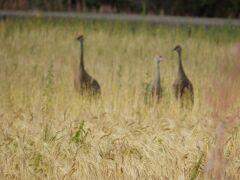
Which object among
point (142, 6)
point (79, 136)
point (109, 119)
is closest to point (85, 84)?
point (109, 119)

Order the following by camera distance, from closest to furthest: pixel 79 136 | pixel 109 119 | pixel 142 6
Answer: pixel 79 136 → pixel 109 119 → pixel 142 6

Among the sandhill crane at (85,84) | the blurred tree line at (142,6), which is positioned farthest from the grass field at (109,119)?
the blurred tree line at (142,6)

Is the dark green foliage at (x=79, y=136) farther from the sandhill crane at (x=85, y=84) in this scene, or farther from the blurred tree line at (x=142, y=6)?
the blurred tree line at (x=142, y=6)

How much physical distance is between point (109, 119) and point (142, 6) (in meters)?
16.0

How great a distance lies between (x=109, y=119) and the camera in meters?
6.77

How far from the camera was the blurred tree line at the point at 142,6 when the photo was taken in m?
21.4

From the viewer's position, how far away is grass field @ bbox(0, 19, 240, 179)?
5246 millimetres

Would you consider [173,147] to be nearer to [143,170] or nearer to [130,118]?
[143,170]

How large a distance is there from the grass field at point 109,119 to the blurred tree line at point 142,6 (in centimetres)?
922

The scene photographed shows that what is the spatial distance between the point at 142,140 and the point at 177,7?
16.9 m

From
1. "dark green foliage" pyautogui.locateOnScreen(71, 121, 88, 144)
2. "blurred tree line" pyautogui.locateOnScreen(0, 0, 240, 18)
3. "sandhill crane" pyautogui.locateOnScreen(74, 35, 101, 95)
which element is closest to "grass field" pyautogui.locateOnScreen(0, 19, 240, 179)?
"dark green foliage" pyautogui.locateOnScreen(71, 121, 88, 144)

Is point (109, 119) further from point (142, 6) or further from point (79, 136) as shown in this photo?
point (142, 6)

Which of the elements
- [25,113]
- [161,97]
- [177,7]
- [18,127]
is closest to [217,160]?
[18,127]

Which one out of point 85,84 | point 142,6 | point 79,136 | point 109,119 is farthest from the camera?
point 142,6
